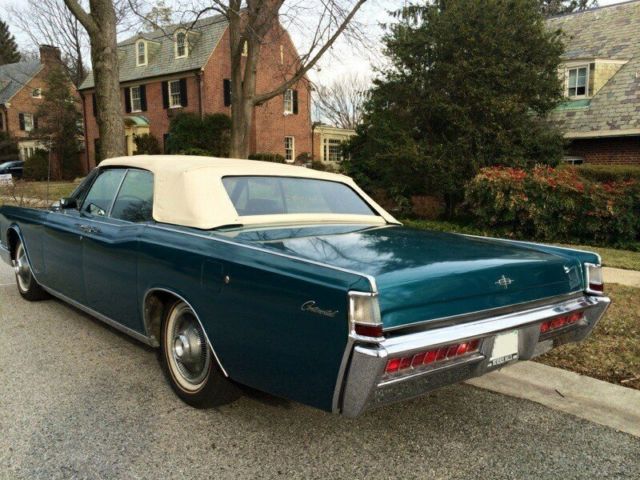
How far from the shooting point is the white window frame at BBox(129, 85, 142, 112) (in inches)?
1205

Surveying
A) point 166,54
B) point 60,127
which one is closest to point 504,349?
point 166,54

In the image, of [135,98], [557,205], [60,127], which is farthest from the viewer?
[60,127]

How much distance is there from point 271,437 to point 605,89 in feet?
54.7

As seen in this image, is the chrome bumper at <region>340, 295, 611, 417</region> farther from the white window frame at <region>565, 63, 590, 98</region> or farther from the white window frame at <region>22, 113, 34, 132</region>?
the white window frame at <region>22, 113, 34, 132</region>

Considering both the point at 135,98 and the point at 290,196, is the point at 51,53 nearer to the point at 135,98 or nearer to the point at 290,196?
the point at 135,98

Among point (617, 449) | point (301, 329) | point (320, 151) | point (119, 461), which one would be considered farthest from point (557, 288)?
point (320, 151)

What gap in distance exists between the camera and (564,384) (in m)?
3.44

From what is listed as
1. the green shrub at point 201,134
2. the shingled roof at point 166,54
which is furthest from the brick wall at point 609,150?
the shingled roof at point 166,54

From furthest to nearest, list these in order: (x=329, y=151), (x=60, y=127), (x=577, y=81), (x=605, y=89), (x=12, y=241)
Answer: (x=329, y=151), (x=60, y=127), (x=577, y=81), (x=605, y=89), (x=12, y=241)

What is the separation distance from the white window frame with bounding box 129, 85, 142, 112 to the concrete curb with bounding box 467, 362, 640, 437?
30.8 metres

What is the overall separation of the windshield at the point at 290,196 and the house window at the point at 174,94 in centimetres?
2633

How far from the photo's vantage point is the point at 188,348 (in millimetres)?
3117

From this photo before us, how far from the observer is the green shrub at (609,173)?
10.4 meters

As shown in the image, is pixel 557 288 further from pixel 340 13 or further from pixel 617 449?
pixel 340 13
